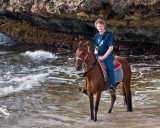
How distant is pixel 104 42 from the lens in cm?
1006

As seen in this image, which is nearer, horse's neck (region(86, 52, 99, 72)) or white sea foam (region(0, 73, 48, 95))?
horse's neck (region(86, 52, 99, 72))

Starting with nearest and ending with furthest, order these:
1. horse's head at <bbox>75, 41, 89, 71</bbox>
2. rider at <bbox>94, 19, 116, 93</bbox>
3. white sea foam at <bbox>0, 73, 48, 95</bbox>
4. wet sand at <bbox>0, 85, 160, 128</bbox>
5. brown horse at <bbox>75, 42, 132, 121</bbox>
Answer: horse's head at <bbox>75, 41, 89, 71</bbox>
brown horse at <bbox>75, 42, 132, 121</bbox>
rider at <bbox>94, 19, 116, 93</bbox>
wet sand at <bbox>0, 85, 160, 128</bbox>
white sea foam at <bbox>0, 73, 48, 95</bbox>

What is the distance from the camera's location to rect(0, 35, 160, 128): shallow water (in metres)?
10.5

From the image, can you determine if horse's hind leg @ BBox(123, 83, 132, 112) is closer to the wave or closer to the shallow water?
the shallow water

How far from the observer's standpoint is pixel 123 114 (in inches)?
432

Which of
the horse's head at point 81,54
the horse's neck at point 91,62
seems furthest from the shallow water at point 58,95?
the horse's head at point 81,54

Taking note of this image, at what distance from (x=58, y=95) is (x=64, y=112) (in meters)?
2.24

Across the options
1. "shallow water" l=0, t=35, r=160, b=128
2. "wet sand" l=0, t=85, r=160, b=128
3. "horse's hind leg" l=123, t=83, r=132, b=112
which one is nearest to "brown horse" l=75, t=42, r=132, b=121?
"wet sand" l=0, t=85, r=160, b=128

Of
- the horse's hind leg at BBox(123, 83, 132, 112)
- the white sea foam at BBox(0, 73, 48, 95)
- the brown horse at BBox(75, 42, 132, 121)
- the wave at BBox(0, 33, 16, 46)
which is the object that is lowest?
the white sea foam at BBox(0, 73, 48, 95)

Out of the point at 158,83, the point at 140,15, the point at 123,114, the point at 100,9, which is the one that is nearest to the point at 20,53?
the point at 100,9

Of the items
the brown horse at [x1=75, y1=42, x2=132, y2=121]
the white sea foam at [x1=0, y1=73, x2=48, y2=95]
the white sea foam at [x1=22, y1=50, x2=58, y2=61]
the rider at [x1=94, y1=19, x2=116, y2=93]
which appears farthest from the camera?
the white sea foam at [x1=22, y1=50, x2=58, y2=61]

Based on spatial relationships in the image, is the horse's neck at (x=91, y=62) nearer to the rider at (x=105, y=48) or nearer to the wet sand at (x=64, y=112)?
the rider at (x=105, y=48)

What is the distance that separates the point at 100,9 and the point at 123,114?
8.34m

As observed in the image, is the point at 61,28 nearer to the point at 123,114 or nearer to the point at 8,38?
the point at 8,38
